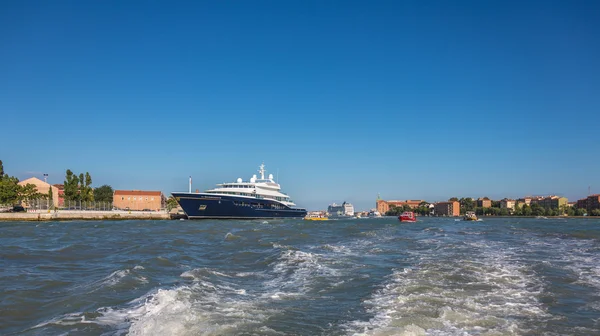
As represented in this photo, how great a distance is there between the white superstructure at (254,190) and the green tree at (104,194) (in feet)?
173

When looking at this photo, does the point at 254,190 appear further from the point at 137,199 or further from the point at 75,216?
the point at 137,199

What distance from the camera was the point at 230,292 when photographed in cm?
1068

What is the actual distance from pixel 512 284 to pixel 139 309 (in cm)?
923

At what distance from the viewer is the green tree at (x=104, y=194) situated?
110 m

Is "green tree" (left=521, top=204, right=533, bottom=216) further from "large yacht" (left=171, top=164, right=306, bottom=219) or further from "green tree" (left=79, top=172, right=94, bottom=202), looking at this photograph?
"green tree" (left=79, top=172, right=94, bottom=202)

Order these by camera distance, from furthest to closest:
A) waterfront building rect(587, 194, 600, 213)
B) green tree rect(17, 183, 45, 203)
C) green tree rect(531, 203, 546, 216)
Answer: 1. waterfront building rect(587, 194, 600, 213)
2. green tree rect(531, 203, 546, 216)
3. green tree rect(17, 183, 45, 203)

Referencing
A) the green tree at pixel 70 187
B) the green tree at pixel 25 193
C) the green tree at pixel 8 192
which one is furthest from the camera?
the green tree at pixel 70 187

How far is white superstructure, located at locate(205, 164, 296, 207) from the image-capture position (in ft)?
214

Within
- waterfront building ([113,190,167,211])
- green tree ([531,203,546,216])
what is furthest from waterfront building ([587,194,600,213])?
waterfront building ([113,190,167,211])

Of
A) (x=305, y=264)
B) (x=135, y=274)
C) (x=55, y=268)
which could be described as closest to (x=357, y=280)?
(x=305, y=264)

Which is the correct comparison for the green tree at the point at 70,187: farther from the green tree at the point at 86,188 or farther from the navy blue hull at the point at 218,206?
the navy blue hull at the point at 218,206

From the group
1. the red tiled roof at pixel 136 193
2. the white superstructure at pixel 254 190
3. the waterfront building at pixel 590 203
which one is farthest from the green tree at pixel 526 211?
the red tiled roof at pixel 136 193

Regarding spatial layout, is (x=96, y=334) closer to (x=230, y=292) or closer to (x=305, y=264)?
(x=230, y=292)

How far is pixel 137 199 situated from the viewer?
116 meters
